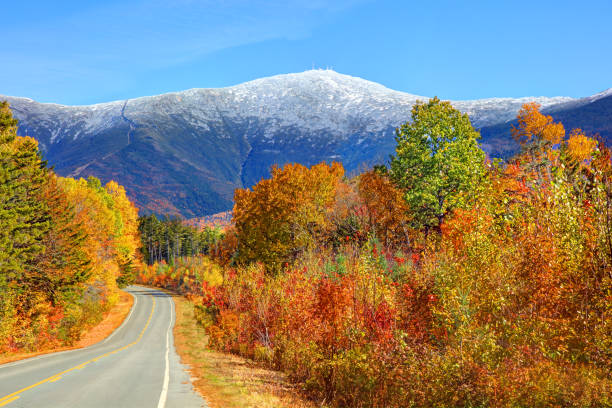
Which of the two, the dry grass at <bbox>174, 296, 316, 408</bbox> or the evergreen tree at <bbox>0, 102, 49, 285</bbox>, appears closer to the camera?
the dry grass at <bbox>174, 296, 316, 408</bbox>

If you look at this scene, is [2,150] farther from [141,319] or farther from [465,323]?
[141,319]

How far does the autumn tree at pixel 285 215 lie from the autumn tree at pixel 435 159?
11.7 m

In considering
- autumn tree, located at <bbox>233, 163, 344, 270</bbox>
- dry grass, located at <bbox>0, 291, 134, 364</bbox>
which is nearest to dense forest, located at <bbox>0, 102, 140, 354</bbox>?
dry grass, located at <bbox>0, 291, 134, 364</bbox>

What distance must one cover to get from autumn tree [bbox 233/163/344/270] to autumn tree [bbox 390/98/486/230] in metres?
11.7

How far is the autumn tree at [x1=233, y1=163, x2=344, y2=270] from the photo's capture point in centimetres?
4719

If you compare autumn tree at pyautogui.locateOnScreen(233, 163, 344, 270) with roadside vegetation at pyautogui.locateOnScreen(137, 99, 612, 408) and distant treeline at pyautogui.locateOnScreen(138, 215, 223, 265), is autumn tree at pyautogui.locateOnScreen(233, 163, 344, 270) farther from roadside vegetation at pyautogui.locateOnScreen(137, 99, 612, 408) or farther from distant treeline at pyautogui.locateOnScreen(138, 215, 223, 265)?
distant treeline at pyautogui.locateOnScreen(138, 215, 223, 265)

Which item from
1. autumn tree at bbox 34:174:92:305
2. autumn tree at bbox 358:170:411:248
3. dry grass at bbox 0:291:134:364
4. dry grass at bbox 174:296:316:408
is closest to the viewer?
dry grass at bbox 174:296:316:408

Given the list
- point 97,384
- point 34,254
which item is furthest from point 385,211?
point 97,384

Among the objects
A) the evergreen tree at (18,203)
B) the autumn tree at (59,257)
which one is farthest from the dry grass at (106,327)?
the evergreen tree at (18,203)

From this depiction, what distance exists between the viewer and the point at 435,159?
36156 mm

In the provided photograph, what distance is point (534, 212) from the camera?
641 inches

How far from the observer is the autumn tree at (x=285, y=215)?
47.2 m

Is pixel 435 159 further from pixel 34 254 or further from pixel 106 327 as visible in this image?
pixel 106 327

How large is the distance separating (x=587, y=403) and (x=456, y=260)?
7338 mm
